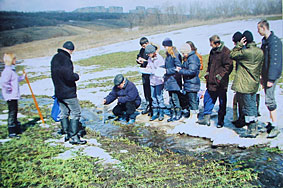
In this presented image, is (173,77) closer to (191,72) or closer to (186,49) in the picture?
(191,72)

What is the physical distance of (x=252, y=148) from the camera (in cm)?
436

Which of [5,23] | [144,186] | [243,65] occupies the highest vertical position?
[5,23]

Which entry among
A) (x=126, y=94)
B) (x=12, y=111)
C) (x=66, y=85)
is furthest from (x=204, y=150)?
(x=12, y=111)

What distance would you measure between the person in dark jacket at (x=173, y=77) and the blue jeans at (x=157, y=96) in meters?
0.24

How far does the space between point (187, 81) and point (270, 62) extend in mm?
1779

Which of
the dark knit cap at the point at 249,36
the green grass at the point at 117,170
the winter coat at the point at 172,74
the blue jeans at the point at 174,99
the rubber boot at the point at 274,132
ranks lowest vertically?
the green grass at the point at 117,170

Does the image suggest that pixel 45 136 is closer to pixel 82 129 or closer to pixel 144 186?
pixel 82 129

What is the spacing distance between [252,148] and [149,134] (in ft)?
7.08

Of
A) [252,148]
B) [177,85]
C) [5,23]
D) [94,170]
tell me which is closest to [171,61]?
[177,85]

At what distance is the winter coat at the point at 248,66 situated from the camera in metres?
4.44

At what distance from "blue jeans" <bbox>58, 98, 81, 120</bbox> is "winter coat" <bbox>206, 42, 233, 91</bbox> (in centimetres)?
282

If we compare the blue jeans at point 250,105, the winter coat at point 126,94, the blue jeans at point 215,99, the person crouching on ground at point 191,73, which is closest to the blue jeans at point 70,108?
the winter coat at point 126,94

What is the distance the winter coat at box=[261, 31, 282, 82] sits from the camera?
433cm

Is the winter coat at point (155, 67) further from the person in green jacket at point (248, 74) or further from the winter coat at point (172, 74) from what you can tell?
the person in green jacket at point (248, 74)
